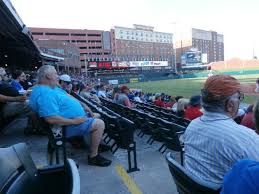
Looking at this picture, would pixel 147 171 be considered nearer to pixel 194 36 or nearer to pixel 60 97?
pixel 60 97

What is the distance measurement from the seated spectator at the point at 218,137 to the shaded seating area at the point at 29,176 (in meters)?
0.87

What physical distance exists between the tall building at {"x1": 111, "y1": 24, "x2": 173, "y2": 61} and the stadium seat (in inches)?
4334

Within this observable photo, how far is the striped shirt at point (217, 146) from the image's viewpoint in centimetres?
185

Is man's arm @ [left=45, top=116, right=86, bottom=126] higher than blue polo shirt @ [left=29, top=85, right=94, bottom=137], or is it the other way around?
blue polo shirt @ [left=29, top=85, right=94, bottom=137]

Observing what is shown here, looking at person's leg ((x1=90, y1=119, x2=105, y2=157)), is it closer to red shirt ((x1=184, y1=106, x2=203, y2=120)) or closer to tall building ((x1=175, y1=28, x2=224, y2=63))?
red shirt ((x1=184, y1=106, x2=203, y2=120))

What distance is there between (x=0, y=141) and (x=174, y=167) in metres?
4.66

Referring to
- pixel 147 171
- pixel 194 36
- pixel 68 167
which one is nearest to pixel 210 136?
pixel 68 167

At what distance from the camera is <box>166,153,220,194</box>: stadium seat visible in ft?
5.58

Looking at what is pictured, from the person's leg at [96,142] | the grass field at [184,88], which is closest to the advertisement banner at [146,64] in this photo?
the grass field at [184,88]

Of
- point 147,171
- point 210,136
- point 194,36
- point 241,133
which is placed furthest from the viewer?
point 194,36

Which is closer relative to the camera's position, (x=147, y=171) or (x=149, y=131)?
(x=147, y=171)

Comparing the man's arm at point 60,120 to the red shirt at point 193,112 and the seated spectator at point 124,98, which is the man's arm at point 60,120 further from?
the seated spectator at point 124,98

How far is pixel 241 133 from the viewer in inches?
74.0

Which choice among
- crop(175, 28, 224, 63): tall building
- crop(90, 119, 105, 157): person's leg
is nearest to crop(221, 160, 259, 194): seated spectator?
crop(90, 119, 105, 157): person's leg
